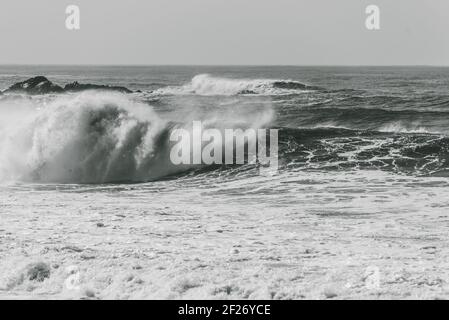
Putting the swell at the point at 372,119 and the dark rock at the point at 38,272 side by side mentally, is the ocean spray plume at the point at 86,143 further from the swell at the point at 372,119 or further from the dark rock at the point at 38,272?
the swell at the point at 372,119

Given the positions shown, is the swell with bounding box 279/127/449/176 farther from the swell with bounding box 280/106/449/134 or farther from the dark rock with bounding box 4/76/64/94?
the dark rock with bounding box 4/76/64/94

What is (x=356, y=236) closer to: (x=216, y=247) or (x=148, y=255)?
(x=216, y=247)

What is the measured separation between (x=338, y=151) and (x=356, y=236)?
10.4 m

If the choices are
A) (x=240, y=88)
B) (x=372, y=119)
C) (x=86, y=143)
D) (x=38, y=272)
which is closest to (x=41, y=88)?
(x=240, y=88)

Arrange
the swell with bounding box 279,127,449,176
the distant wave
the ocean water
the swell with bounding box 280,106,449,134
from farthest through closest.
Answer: the distant wave → the swell with bounding box 280,106,449,134 → the swell with bounding box 279,127,449,176 → the ocean water

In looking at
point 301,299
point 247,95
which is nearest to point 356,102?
point 247,95

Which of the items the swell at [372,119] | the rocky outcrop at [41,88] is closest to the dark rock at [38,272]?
the swell at [372,119]

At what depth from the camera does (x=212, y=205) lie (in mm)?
12203

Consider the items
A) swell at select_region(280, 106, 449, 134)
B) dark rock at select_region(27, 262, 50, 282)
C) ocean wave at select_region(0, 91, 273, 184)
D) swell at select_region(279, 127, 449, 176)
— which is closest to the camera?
dark rock at select_region(27, 262, 50, 282)

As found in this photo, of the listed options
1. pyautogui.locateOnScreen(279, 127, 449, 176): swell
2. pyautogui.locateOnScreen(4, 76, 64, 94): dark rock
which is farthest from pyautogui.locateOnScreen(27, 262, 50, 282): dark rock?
pyautogui.locateOnScreen(4, 76, 64, 94): dark rock

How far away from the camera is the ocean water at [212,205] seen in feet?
22.8

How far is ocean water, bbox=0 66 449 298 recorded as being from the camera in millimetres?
6961

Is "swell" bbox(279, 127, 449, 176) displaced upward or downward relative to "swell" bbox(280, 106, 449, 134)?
downward
